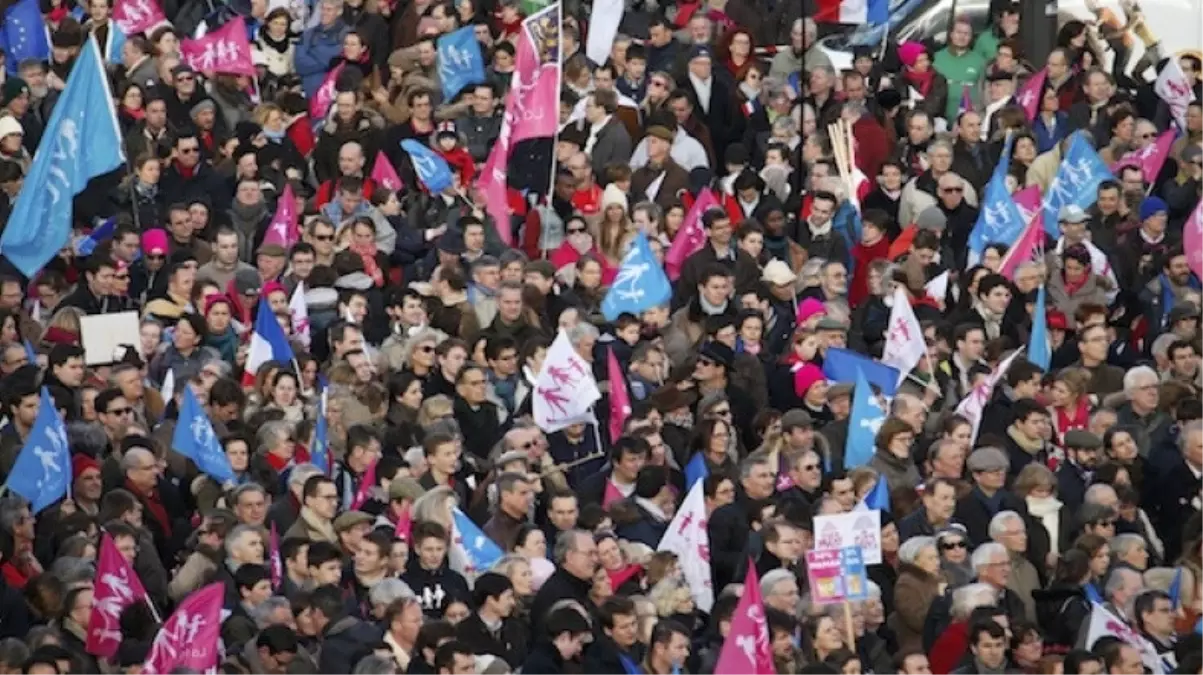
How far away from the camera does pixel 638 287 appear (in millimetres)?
22766

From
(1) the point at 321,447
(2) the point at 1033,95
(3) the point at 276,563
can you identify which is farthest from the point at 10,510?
(2) the point at 1033,95

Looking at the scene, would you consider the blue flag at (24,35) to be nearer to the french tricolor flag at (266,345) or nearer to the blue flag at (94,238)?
the blue flag at (94,238)

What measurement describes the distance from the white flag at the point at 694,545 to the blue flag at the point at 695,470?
108 cm

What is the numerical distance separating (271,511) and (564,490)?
1.53 meters

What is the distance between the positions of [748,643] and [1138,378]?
501 centimetres

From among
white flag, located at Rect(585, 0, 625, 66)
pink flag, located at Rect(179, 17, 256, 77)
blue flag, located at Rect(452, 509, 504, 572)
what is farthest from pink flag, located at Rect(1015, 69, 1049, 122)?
blue flag, located at Rect(452, 509, 504, 572)

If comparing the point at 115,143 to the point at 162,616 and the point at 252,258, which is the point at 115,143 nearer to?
the point at 252,258

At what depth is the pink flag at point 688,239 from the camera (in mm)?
23969

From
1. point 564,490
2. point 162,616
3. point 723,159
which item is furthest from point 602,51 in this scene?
point 162,616

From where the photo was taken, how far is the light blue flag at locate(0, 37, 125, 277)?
21.7m

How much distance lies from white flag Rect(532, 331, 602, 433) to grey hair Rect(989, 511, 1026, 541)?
89.0 inches

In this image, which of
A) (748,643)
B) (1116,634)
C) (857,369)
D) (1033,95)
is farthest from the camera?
(1033,95)

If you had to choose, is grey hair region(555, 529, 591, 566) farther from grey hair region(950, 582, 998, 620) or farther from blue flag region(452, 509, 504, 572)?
grey hair region(950, 582, 998, 620)

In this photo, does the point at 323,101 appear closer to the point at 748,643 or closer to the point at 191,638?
the point at 748,643
